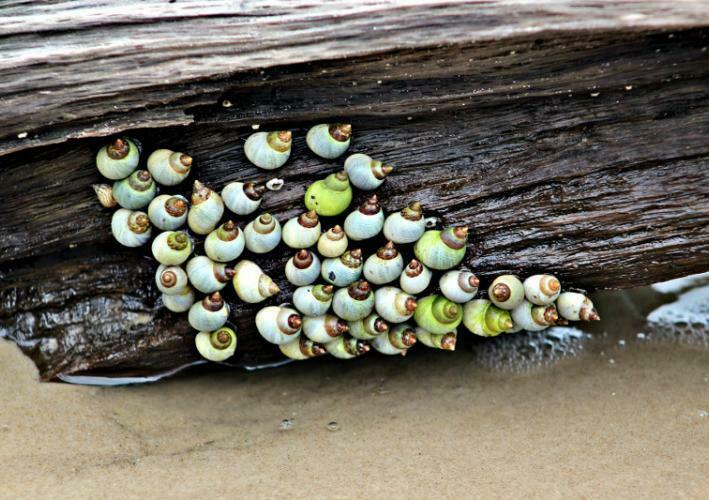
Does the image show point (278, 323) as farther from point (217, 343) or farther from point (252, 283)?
point (217, 343)

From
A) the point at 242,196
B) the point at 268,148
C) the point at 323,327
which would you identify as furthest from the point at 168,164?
the point at 323,327

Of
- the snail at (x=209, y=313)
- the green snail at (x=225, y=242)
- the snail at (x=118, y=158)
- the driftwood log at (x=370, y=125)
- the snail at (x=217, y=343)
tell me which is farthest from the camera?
the snail at (x=217, y=343)

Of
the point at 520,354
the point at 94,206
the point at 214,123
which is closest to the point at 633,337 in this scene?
the point at 520,354

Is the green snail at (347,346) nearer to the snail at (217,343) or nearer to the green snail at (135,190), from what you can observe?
the snail at (217,343)

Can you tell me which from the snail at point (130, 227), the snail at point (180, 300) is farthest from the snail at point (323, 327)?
the snail at point (130, 227)

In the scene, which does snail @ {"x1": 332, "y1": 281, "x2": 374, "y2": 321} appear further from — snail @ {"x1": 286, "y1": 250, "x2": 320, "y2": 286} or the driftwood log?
the driftwood log

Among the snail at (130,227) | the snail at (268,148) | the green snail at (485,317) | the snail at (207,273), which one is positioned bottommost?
the green snail at (485,317)
